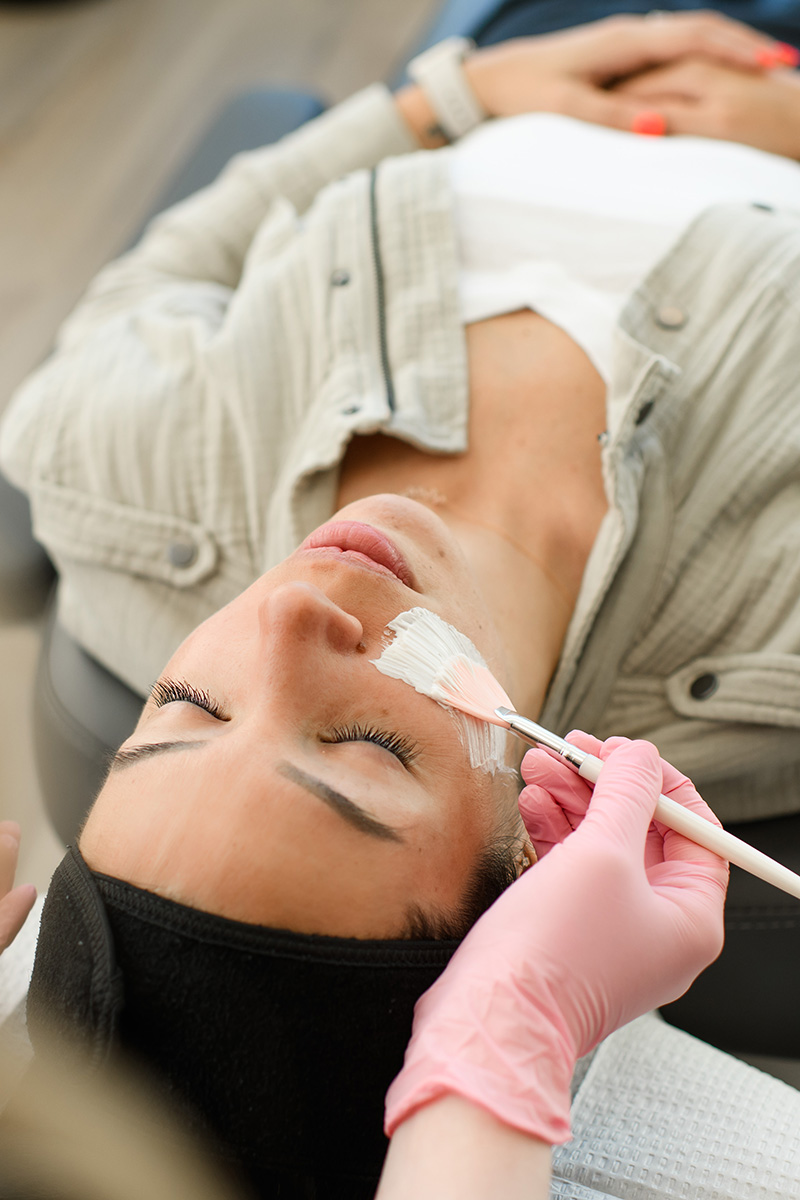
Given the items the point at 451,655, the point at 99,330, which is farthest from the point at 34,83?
the point at 451,655

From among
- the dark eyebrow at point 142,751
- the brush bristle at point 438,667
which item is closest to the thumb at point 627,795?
the brush bristle at point 438,667

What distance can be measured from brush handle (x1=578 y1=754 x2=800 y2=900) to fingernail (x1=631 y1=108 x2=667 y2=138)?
1.18 meters

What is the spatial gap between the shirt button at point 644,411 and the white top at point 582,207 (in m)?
Answer: 0.11

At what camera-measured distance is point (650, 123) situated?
57.9 inches

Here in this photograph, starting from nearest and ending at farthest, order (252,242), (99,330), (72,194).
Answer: (99,330)
(252,242)
(72,194)

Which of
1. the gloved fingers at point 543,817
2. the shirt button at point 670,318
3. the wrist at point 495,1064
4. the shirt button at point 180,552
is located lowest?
the gloved fingers at point 543,817

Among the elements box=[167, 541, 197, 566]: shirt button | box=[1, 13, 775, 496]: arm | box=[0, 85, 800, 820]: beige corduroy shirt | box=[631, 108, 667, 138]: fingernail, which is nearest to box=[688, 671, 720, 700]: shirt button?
box=[0, 85, 800, 820]: beige corduroy shirt

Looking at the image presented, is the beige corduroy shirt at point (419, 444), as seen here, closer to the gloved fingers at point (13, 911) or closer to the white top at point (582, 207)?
the white top at point (582, 207)

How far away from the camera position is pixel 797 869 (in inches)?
41.3

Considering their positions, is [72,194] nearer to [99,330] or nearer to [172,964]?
[99,330]

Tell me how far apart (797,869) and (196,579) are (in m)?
0.84

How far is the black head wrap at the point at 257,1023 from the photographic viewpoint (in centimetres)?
66

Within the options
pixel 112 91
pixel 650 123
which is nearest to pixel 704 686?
pixel 650 123

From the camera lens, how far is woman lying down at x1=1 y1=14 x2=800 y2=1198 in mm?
A: 664
